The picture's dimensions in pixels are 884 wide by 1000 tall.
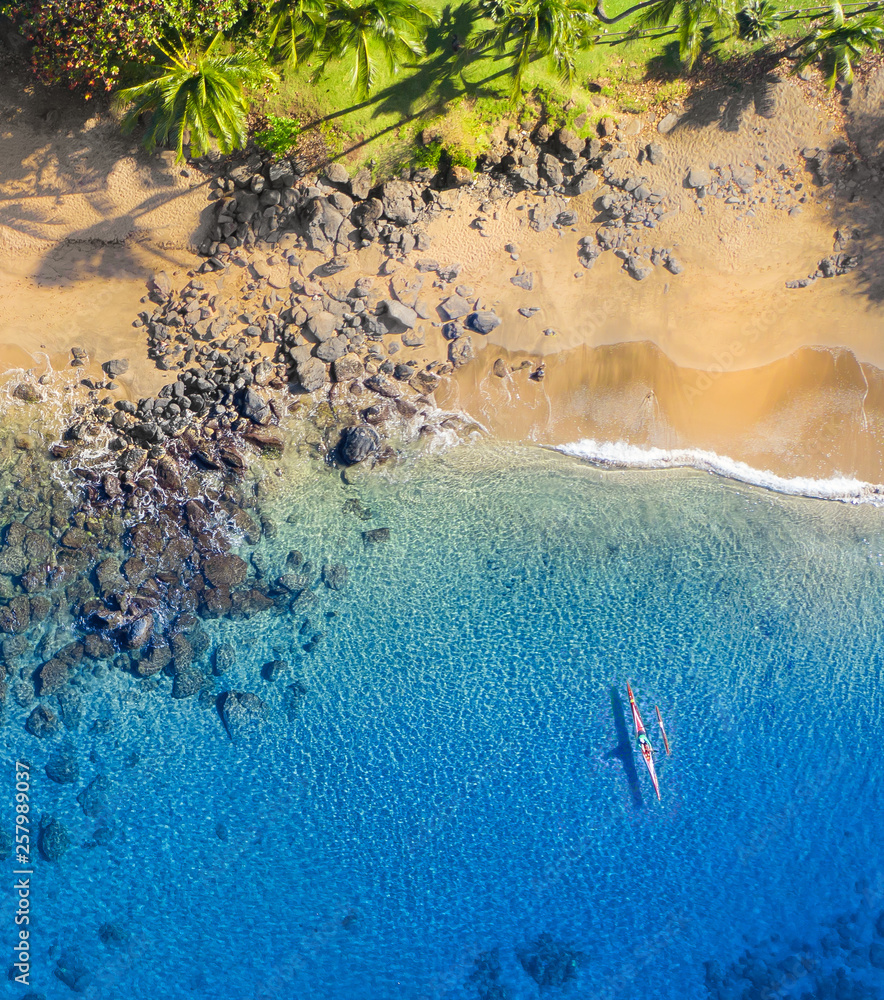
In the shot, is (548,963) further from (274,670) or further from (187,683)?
(187,683)

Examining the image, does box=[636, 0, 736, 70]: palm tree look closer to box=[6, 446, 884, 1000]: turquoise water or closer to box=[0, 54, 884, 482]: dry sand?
box=[0, 54, 884, 482]: dry sand

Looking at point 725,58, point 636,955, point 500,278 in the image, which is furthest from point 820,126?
point 636,955

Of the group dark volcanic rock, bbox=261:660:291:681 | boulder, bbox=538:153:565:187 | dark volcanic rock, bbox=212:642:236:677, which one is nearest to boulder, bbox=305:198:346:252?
boulder, bbox=538:153:565:187

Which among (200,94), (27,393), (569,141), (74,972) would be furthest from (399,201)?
(74,972)

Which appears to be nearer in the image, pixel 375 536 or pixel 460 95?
pixel 460 95

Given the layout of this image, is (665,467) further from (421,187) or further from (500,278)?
(421,187)

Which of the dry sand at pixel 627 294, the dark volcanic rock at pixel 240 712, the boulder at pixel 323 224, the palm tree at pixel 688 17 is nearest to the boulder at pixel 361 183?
the boulder at pixel 323 224

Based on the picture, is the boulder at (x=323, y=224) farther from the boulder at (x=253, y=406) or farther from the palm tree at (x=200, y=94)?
the boulder at (x=253, y=406)
